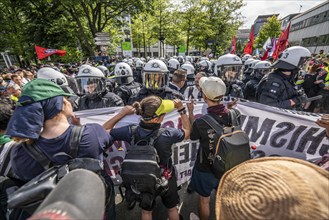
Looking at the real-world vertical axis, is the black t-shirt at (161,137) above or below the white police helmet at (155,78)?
below

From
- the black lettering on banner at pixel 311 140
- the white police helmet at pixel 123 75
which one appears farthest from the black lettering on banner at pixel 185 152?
the white police helmet at pixel 123 75

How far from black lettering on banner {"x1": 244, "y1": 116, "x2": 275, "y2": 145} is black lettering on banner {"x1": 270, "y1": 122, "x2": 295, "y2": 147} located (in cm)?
9

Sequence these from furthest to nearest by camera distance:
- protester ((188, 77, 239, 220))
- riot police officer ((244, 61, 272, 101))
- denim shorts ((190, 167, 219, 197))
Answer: riot police officer ((244, 61, 272, 101)) < denim shorts ((190, 167, 219, 197)) < protester ((188, 77, 239, 220))

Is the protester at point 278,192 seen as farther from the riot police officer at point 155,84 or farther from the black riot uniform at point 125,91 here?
the black riot uniform at point 125,91

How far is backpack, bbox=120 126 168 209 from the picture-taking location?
5.93 feet

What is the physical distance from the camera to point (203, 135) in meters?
2.23

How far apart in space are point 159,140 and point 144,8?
19.1m

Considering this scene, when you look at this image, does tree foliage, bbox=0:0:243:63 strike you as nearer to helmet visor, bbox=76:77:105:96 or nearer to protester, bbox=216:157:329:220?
helmet visor, bbox=76:77:105:96

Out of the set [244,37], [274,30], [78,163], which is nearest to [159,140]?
[78,163]

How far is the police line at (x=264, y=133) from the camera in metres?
2.67

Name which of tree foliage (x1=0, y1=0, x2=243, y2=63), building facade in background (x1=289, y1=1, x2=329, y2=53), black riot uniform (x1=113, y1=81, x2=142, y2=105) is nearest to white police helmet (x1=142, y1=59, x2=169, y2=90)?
black riot uniform (x1=113, y1=81, x2=142, y2=105)

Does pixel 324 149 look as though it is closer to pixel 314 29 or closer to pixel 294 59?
pixel 294 59

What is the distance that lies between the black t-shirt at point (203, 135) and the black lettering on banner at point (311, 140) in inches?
53.8

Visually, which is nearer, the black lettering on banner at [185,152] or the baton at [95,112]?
the baton at [95,112]
